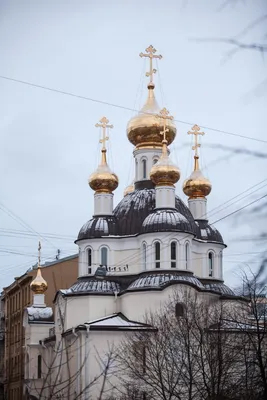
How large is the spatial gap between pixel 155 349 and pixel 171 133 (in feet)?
58.0

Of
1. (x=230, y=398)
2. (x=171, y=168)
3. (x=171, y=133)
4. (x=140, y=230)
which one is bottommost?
(x=230, y=398)

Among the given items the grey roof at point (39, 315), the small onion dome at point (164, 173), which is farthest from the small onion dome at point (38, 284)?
the small onion dome at point (164, 173)

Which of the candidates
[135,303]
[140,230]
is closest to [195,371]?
[135,303]

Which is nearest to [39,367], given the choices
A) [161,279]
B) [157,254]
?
[157,254]

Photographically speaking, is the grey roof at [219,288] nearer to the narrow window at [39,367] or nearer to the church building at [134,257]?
the church building at [134,257]

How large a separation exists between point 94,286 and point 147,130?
10.0 meters

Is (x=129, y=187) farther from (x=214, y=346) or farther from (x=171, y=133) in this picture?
(x=214, y=346)

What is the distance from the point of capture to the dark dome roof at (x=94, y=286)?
1713 inches

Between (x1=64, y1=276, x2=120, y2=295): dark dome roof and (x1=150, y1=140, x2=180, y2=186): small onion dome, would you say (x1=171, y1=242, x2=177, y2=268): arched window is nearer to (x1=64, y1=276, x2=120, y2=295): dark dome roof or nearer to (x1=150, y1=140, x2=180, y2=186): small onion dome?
(x1=150, y1=140, x2=180, y2=186): small onion dome

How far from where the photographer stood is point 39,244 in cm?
5622

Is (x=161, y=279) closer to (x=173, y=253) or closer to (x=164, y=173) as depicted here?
(x=173, y=253)

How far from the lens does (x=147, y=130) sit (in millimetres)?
47812

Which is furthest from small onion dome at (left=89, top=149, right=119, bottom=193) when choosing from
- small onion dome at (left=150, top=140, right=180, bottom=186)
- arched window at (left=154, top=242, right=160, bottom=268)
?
arched window at (left=154, top=242, right=160, bottom=268)

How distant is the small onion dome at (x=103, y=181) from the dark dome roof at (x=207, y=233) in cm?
573
